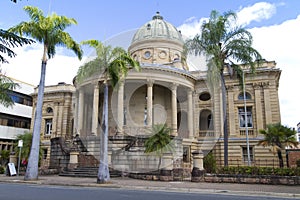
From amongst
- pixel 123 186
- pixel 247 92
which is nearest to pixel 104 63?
pixel 123 186

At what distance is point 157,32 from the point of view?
1513 inches

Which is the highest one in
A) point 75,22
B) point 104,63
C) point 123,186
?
point 75,22

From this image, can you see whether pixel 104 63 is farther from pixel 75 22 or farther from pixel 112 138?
pixel 112 138

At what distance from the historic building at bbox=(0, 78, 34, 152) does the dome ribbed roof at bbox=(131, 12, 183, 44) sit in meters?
21.7

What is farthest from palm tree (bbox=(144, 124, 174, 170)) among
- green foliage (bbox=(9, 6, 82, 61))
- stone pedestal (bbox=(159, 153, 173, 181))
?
green foliage (bbox=(9, 6, 82, 61))

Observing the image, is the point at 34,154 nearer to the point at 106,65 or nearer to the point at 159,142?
the point at 106,65

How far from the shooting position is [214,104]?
108 ft

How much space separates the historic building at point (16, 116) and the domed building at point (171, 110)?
17.1 m

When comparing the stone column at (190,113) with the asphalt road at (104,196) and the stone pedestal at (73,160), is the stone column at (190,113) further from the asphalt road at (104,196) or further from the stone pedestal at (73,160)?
the asphalt road at (104,196)

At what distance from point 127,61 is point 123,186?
7750mm

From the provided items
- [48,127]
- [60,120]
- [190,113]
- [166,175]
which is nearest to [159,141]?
[166,175]

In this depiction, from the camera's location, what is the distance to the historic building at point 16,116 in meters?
45.5

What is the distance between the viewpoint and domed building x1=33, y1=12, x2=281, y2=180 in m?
26.3

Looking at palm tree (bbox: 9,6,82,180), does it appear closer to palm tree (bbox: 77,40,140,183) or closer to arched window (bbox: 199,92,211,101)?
palm tree (bbox: 77,40,140,183)
